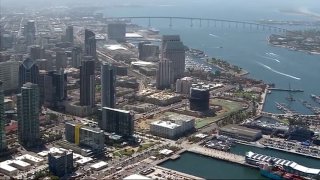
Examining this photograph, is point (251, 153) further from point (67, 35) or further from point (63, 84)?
point (67, 35)

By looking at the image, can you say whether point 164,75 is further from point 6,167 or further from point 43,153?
point 6,167

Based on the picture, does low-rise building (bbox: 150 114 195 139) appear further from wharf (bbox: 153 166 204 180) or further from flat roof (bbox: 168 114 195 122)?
wharf (bbox: 153 166 204 180)

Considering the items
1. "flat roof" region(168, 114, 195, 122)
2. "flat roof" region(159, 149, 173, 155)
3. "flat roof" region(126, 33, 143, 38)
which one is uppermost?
"flat roof" region(126, 33, 143, 38)

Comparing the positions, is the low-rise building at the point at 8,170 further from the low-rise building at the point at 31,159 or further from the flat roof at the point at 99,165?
the flat roof at the point at 99,165

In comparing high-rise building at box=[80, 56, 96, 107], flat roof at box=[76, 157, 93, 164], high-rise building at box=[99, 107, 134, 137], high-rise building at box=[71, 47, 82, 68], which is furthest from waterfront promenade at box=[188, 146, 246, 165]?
high-rise building at box=[71, 47, 82, 68]

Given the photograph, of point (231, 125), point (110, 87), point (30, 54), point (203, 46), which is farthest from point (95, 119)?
point (203, 46)
